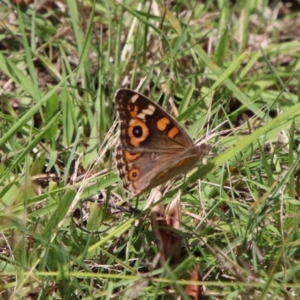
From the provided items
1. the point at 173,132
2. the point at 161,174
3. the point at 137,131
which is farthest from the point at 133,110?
the point at 161,174

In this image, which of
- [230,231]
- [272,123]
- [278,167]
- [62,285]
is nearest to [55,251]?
Answer: [62,285]

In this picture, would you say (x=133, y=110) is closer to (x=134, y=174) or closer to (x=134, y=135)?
(x=134, y=135)

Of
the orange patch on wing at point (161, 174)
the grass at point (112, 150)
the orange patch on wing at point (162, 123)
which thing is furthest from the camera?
the orange patch on wing at point (162, 123)

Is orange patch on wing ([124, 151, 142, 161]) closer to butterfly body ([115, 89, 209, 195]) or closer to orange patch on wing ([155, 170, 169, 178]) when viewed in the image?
butterfly body ([115, 89, 209, 195])

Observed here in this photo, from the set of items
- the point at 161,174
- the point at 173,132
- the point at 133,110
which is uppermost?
the point at 133,110

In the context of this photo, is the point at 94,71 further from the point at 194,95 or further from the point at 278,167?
the point at 278,167

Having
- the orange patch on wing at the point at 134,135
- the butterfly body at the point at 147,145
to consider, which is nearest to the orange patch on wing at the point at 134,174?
the butterfly body at the point at 147,145

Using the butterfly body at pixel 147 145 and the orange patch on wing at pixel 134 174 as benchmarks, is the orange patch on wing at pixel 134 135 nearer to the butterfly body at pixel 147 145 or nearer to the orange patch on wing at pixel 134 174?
the butterfly body at pixel 147 145
